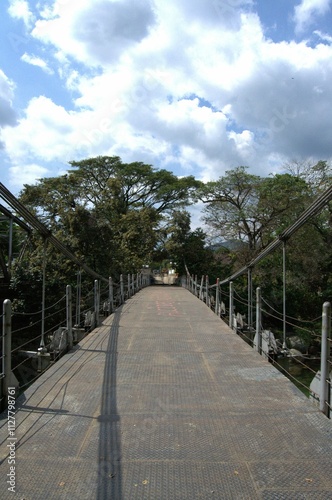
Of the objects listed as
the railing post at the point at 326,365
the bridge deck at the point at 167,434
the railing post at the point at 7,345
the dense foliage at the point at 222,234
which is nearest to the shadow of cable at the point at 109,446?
the bridge deck at the point at 167,434

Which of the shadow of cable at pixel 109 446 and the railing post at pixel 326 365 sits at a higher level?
the railing post at pixel 326 365

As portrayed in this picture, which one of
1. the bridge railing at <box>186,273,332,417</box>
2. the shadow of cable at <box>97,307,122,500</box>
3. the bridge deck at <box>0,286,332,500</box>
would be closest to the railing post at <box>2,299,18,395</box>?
the bridge deck at <box>0,286,332,500</box>

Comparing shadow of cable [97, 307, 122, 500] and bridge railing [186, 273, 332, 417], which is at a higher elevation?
bridge railing [186, 273, 332, 417]

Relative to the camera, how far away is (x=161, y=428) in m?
2.93

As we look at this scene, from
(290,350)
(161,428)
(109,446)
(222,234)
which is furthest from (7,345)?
(222,234)

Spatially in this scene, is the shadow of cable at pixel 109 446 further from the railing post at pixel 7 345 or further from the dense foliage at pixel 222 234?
the dense foliage at pixel 222 234

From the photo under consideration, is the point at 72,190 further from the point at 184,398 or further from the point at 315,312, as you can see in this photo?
the point at 184,398

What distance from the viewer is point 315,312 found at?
20.2 metres

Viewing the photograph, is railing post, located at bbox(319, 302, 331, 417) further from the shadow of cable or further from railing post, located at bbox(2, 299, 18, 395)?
railing post, located at bbox(2, 299, 18, 395)

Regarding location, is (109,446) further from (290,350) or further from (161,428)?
(290,350)

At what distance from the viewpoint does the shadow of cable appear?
2.19m

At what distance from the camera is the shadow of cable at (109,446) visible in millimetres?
2189

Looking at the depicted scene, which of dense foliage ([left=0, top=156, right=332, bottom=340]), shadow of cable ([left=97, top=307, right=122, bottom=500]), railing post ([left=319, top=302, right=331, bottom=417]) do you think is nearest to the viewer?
shadow of cable ([left=97, top=307, right=122, bottom=500])

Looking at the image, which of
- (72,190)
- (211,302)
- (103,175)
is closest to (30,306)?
(211,302)
